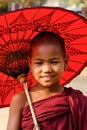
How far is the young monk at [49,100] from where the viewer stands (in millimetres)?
2666

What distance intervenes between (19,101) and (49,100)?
0.19m

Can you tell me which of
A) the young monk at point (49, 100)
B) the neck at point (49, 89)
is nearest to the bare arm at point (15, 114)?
the young monk at point (49, 100)

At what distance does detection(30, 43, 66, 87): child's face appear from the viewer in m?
2.70

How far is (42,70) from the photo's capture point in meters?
2.71

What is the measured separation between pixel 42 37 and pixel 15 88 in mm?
609

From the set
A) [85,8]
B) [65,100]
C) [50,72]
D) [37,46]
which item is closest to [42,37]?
[37,46]

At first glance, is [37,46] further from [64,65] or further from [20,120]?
[20,120]

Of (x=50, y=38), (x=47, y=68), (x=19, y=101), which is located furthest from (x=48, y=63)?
(x=19, y=101)

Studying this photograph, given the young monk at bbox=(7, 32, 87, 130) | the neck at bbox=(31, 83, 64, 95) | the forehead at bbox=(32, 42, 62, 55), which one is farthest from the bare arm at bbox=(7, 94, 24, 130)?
the forehead at bbox=(32, 42, 62, 55)

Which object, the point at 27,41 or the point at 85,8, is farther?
the point at 85,8

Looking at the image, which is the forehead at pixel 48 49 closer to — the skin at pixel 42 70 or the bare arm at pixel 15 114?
the skin at pixel 42 70

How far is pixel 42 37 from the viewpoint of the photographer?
2773 millimetres

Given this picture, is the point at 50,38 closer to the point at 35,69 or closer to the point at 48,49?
the point at 48,49

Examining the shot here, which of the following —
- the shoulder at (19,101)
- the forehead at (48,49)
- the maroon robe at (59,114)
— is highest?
the forehead at (48,49)
